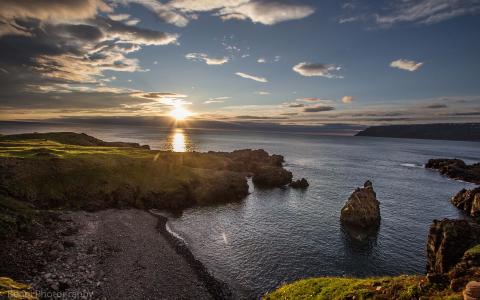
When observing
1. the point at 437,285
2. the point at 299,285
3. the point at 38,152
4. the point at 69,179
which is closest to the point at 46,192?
the point at 69,179

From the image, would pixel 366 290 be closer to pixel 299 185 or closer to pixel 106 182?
pixel 106 182

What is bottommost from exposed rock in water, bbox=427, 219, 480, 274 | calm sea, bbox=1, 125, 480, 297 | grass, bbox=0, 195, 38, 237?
calm sea, bbox=1, 125, 480, 297

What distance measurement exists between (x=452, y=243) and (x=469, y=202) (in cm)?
6751

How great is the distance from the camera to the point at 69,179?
6694 centimetres

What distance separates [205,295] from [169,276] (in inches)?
253

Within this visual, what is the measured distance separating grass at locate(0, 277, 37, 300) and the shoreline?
20.1 m

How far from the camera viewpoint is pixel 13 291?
24406mm

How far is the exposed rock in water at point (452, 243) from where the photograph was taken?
24947 mm

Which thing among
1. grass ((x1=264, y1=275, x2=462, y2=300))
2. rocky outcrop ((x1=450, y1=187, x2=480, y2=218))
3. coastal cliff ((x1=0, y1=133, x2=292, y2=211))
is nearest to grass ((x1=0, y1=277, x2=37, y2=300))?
grass ((x1=264, y1=275, x2=462, y2=300))

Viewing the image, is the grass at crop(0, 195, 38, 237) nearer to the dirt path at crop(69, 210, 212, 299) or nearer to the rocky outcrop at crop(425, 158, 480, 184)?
the dirt path at crop(69, 210, 212, 299)

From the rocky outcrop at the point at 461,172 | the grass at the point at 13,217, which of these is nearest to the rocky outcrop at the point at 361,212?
the grass at the point at 13,217

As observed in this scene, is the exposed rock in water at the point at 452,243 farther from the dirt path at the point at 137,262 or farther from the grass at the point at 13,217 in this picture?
the grass at the point at 13,217

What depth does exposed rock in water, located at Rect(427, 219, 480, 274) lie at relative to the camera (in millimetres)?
24947

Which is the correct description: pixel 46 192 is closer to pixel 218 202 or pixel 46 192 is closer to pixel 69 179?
pixel 69 179
